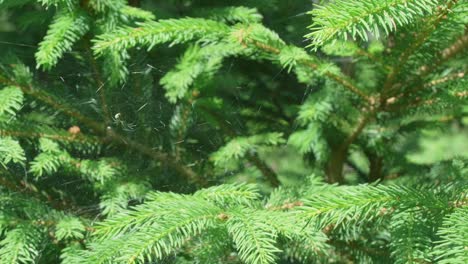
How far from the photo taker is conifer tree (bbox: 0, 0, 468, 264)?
33.1 inches

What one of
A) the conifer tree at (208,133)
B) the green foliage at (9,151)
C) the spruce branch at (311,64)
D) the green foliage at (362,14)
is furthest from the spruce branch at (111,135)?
the green foliage at (362,14)

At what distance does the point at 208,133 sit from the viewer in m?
1.27

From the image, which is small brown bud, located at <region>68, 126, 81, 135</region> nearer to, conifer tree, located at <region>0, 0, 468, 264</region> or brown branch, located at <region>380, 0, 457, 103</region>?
conifer tree, located at <region>0, 0, 468, 264</region>

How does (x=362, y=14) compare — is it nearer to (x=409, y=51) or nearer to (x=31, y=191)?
(x=409, y=51)

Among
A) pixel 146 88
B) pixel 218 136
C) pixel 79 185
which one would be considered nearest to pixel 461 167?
pixel 218 136

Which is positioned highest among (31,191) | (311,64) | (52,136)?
(311,64)

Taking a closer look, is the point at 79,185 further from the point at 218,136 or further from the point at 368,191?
the point at 368,191

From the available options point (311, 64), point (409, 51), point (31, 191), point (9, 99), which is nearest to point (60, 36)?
point (9, 99)

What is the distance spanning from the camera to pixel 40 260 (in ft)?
3.39

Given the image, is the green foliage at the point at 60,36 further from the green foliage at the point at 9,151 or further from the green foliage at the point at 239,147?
the green foliage at the point at 239,147

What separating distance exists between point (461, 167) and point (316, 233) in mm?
397

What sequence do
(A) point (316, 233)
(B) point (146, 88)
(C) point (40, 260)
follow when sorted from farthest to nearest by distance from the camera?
(B) point (146, 88) → (C) point (40, 260) → (A) point (316, 233)

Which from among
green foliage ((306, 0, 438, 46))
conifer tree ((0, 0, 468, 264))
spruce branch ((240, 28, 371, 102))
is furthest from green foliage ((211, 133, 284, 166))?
green foliage ((306, 0, 438, 46))

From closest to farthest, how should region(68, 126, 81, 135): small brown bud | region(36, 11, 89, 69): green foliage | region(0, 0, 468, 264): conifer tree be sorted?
region(0, 0, 468, 264): conifer tree < region(36, 11, 89, 69): green foliage < region(68, 126, 81, 135): small brown bud
